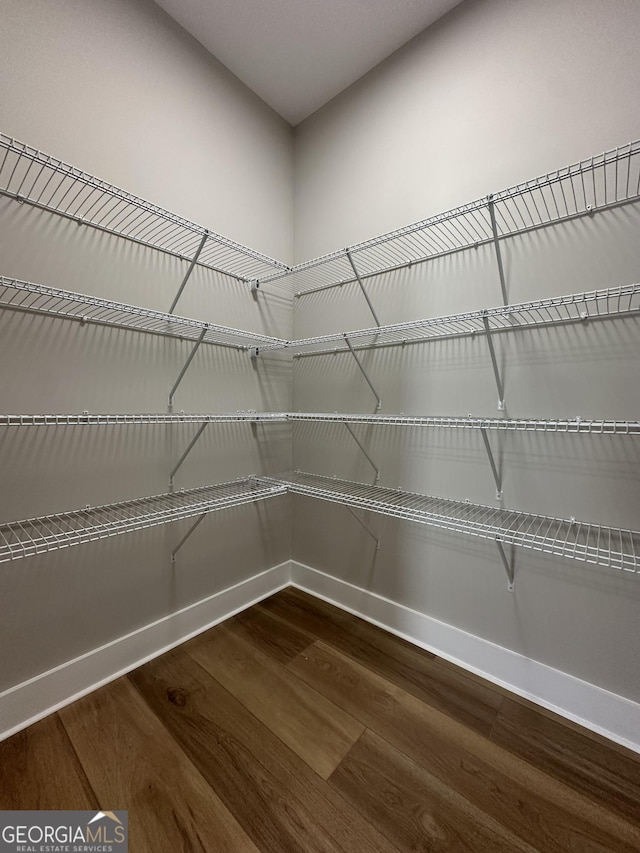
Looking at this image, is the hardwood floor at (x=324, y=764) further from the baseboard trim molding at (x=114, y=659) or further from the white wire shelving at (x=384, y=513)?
the white wire shelving at (x=384, y=513)

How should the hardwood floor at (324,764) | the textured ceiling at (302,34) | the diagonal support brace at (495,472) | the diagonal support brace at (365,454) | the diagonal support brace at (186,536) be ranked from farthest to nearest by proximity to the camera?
the diagonal support brace at (365,454) < the diagonal support brace at (186,536) < the textured ceiling at (302,34) < the diagonal support brace at (495,472) < the hardwood floor at (324,764)

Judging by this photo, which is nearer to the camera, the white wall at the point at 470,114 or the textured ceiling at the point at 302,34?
the white wall at the point at 470,114

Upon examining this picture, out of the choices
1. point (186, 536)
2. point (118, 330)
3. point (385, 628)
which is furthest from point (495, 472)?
point (118, 330)

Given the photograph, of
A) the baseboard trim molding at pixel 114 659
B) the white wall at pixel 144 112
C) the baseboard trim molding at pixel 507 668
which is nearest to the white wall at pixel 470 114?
the white wall at pixel 144 112

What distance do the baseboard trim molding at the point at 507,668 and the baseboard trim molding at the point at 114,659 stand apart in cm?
49

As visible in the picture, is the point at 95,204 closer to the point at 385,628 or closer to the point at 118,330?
the point at 118,330

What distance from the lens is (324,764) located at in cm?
97

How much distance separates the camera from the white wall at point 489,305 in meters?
1.06

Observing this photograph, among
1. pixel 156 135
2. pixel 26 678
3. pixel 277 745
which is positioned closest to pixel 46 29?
pixel 156 135

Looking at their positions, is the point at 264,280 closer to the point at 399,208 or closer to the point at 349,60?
the point at 399,208

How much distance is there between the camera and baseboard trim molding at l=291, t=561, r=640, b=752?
3.50ft

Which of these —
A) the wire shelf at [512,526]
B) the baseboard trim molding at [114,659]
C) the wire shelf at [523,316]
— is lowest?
the baseboard trim molding at [114,659]

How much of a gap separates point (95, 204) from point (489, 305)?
4.66 feet

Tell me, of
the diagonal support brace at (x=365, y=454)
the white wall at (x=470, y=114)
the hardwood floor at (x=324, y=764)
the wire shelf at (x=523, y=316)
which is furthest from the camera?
the diagonal support brace at (x=365, y=454)
